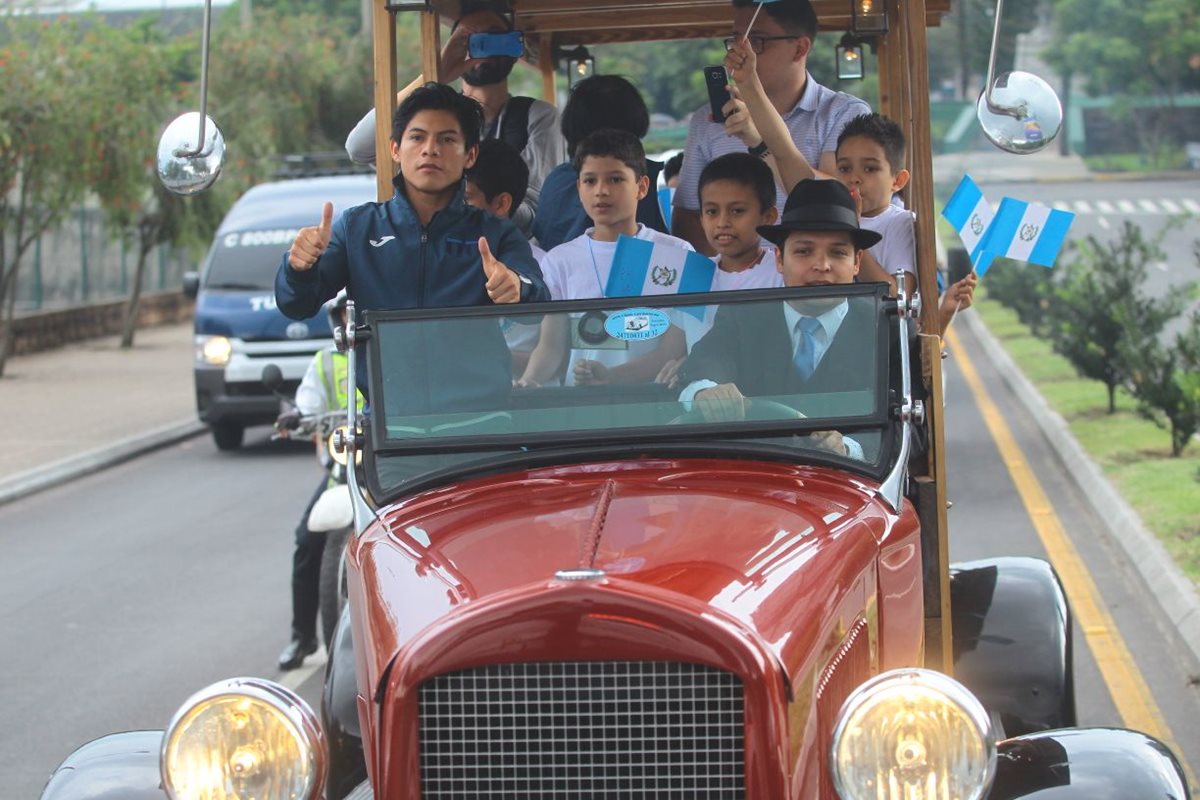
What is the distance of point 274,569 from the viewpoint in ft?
36.9

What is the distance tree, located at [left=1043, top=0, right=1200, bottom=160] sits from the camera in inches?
2472

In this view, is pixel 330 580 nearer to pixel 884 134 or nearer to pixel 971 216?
pixel 884 134

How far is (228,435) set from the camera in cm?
1731

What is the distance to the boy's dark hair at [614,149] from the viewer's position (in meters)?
5.79

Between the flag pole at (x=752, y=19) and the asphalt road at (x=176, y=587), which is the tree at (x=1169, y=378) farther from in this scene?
the flag pole at (x=752, y=19)

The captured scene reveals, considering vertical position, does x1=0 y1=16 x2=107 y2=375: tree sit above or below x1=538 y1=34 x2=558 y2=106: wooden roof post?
above

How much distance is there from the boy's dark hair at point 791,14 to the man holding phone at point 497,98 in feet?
3.39

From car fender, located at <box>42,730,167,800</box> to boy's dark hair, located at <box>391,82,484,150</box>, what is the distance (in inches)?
80.2

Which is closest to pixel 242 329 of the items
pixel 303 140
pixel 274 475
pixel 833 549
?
pixel 274 475

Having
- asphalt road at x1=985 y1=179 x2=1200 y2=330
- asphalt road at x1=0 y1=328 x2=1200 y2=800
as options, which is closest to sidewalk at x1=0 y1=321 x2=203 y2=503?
asphalt road at x1=0 y1=328 x2=1200 y2=800

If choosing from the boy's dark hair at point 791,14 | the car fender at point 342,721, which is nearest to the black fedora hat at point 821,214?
the boy's dark hair at point 791,14

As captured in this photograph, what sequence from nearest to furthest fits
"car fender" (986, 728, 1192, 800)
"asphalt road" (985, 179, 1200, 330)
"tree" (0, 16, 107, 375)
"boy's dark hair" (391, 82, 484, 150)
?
"car fender" (986, 728, 1192, 800)
"boy's dark hair" (391, 82, 484, 150)
"tree" (0, 16, 107, 375)
"asphalt road" (985, 179, 1200, 330)

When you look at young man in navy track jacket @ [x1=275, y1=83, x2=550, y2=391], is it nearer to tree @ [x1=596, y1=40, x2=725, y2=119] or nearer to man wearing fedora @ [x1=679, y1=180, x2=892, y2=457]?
man wearing fedora @ [x1=679, y1=180, x2=892, y2=457]

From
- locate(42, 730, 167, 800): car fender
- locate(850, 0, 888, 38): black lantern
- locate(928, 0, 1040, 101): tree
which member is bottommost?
locate(42, 730, 167, 800): car fender
